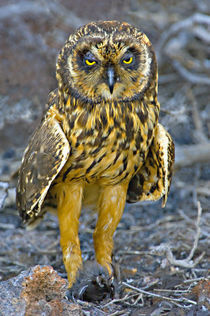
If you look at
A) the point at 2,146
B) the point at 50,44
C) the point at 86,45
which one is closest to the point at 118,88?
the point at 86,45

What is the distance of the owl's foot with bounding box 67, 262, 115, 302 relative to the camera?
367 centimetres

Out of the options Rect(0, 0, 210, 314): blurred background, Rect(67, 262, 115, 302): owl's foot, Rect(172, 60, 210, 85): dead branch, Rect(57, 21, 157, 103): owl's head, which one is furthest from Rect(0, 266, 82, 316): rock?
Rect(172, 60, 210, 85): dead branch

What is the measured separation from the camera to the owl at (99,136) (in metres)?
3.40

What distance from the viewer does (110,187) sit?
3.96m

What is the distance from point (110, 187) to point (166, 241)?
1085mm

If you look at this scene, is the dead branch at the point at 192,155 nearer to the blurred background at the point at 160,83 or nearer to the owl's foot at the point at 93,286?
the blurred background at the point at 160,83

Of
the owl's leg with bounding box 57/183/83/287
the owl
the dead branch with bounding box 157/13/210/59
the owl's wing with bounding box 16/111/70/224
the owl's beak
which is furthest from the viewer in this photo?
the dead branch with bounding box 157/13/210/59

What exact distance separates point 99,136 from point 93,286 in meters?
1.16

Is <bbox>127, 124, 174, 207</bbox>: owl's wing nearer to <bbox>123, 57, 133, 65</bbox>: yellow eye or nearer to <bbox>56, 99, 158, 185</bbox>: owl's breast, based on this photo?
<bbox>56, 99, 158, 185</bbox>: owl's breast

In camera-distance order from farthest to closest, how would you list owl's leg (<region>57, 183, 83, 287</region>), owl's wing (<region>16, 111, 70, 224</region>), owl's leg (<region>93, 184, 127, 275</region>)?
owl's leg (<region>93, 184, 127, 275</region>) → owl's leg (<region>57, 183, 83, 287</region>) → owl's wing (<region>16, 111, 70, 224</region>)

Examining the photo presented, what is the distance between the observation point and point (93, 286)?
3729 mm

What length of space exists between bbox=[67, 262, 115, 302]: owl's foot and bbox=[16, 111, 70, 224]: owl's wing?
642mm

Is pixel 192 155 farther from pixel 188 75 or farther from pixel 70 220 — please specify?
pixel 70 220

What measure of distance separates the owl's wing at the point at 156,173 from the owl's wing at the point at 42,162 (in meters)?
0.79
